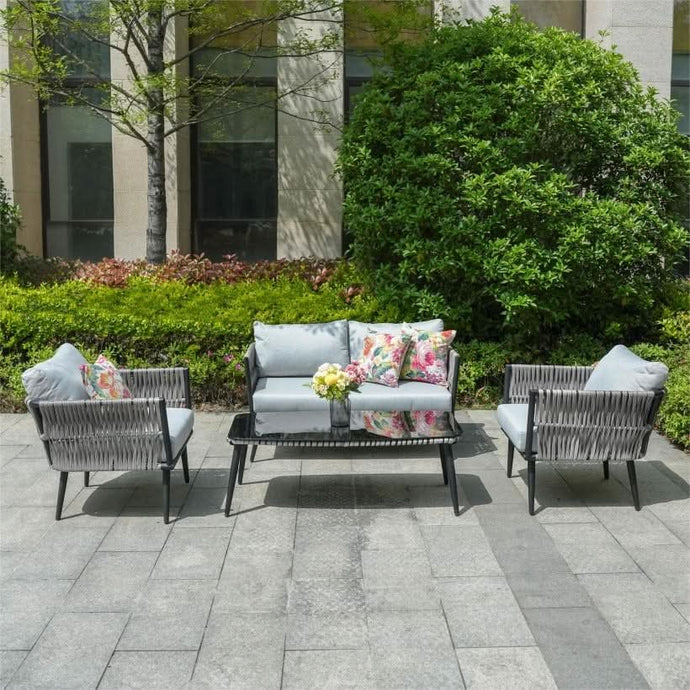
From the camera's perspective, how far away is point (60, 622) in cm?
433

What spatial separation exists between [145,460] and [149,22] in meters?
7.18

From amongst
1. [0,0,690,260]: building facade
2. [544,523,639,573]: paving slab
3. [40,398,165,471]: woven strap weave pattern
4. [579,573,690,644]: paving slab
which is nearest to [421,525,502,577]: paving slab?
[544,523,639,573]: paving slab

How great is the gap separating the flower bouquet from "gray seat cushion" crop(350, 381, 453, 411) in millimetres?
651

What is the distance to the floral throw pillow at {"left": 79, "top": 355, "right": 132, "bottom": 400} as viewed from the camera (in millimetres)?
6223

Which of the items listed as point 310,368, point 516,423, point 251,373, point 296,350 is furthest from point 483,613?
point 296,350

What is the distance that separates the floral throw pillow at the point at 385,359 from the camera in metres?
7.81

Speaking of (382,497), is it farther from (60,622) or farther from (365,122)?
(365,122)

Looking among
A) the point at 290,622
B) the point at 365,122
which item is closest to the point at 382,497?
the point at 290,622

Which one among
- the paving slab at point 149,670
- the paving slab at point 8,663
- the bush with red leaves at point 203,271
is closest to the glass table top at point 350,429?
the paving slab at point 149,670

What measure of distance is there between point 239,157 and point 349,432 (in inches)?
341

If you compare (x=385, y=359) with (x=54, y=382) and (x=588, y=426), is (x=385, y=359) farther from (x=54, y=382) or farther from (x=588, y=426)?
(x=54, y=382)

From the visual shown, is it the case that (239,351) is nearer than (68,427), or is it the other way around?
(68,427)

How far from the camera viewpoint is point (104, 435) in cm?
593

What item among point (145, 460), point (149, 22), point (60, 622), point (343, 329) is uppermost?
point (149, 22)
